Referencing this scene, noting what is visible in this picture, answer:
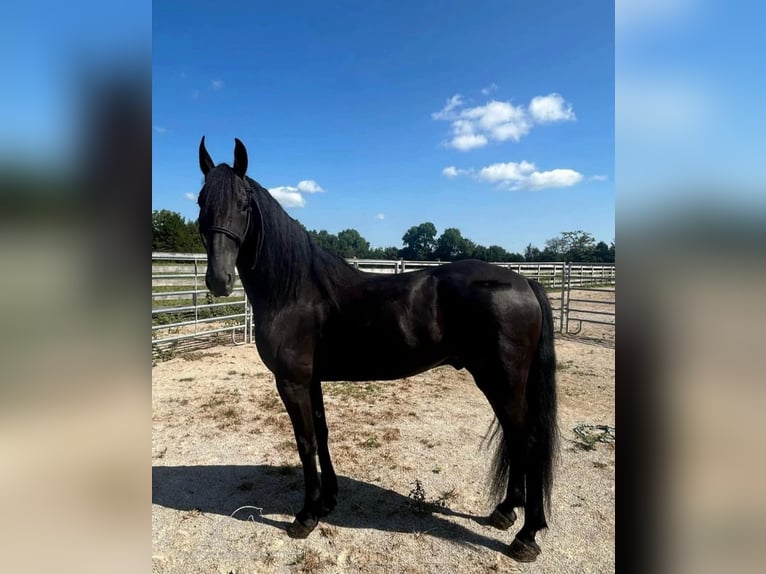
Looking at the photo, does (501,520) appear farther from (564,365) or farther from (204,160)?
(564,365)

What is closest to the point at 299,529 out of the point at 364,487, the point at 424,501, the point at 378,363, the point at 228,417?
the point at 364,487

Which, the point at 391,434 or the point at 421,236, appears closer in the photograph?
the point at 391,434

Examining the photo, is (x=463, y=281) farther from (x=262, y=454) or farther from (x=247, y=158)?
(x=262, y=454)

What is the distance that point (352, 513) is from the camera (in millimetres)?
2594

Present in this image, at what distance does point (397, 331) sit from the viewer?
2.32 metres

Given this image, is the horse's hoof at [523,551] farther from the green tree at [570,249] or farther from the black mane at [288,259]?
the green tree at [570,249]

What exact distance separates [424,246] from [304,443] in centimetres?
5804

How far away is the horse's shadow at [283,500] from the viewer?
8.04 feet

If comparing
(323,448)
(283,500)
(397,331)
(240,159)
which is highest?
(240,159)

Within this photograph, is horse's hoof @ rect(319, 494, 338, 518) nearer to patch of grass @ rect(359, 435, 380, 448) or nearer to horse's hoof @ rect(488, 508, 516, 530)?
patch of grass @ rect(359, 435, 380, 448)

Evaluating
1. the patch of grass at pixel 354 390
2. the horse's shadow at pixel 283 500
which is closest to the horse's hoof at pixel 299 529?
the horse's shadow at pixel 283 500
